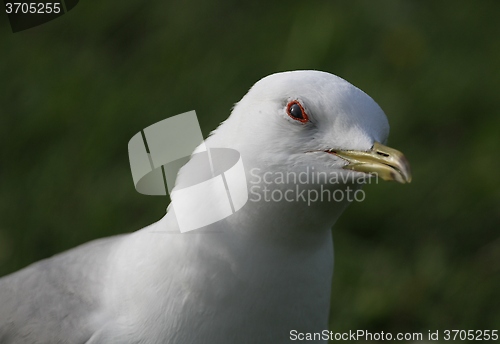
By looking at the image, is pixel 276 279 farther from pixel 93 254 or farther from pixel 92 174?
pixel 92 174

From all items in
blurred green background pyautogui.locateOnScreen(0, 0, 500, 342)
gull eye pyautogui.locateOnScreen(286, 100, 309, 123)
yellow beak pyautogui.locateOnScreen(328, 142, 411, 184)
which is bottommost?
blurred green background pyautogui.locateOnScreen(0, 0, 500, 342)

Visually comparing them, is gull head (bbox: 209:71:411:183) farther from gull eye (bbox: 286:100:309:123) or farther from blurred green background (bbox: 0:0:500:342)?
blurred green background (bbox: 0:0:500:342)

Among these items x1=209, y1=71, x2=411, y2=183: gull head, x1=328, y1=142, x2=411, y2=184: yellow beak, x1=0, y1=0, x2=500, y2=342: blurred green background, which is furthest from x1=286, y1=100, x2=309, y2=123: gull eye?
x1=0, y1=0, x2=500, y2=342: blurred green background

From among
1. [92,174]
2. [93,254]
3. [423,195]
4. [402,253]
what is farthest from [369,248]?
[93,254]

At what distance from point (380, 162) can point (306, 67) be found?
2.79 metres

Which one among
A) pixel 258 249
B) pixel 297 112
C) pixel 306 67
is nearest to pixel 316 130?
pixel 297 112

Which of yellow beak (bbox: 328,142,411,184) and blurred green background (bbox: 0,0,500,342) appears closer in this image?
yellow beak (bbox: 328,142,411,184)

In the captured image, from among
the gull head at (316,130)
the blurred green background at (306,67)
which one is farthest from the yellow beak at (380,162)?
the blurred green background at (306,67)

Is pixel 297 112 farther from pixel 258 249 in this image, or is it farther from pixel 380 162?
pixel 258 249

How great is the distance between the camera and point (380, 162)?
2.19 meters

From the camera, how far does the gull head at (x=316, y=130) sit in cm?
222

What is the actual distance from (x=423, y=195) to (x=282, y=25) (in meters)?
1.44

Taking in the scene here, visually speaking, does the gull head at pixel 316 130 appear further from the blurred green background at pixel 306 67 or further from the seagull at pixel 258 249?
the blurred green background at pixel 306 67

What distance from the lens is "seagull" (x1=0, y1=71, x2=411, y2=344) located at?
2240 mm
